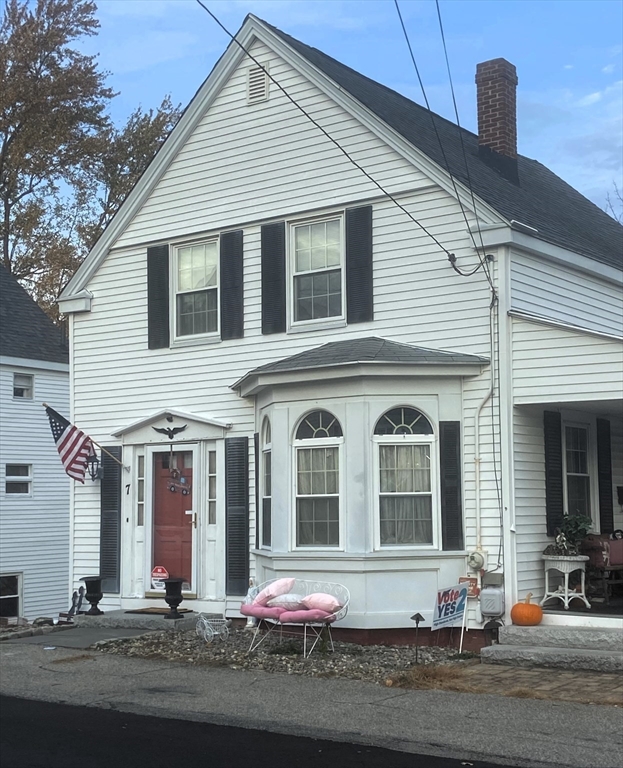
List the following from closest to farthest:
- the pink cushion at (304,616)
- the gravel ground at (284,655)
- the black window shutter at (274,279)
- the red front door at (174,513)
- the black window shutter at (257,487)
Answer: the gravel ground at (284,655), the pink cushion at (304,616), the black window shutter at (257,487), the black window shutter at (274,279), the red front door at (174,513)

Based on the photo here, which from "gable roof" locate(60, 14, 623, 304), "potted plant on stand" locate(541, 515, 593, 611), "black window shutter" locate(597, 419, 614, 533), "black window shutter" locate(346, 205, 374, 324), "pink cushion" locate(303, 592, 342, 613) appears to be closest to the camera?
"pink cushion" locate(303, 592, 342, 613)

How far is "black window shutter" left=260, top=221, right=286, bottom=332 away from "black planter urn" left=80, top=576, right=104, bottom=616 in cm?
434

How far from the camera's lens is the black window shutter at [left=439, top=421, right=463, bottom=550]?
12.1 metres

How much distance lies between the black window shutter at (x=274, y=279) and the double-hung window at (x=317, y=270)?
143 millimetres

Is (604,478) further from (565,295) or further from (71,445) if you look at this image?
(71,445)

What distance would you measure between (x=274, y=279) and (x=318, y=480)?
3.06 m

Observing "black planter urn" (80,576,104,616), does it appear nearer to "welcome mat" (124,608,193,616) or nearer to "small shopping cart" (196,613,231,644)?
"welcome mat" (124,608,193,616)

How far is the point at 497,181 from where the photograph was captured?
48.6 feet

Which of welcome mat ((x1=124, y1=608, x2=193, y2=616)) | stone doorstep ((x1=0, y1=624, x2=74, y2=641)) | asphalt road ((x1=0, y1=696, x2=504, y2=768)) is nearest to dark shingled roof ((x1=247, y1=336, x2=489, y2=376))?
welcome mat ((x1=124, y1=608, x2=193, y2=616))

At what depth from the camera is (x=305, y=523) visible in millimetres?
12719

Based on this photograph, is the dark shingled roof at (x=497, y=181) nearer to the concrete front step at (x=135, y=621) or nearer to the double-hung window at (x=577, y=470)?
the double-hung window at (x=577, y=470)

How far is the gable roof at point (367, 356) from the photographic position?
12133mm

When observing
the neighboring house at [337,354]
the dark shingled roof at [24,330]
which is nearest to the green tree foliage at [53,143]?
the dark shingled roof at [24,330]

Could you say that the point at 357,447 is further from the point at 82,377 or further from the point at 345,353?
the point at 82,377
